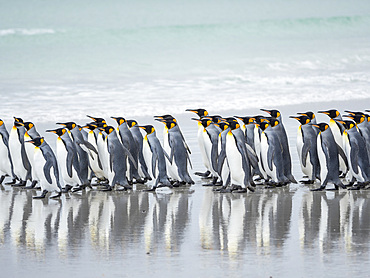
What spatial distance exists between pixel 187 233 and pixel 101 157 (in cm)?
292

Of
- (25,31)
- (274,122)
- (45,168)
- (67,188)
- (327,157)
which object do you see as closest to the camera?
(45,168)

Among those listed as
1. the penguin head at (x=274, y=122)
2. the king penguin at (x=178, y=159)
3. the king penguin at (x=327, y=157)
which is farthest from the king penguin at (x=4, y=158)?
the king penguin at (x=327, y=157)

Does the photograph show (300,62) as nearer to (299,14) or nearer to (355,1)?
(299,14)

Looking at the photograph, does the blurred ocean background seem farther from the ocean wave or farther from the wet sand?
the wet sand

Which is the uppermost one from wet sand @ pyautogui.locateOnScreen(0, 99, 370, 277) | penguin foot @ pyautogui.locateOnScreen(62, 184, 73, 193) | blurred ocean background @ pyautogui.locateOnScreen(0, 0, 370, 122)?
blurred ocean background @ pyautogui.locateOnScreen(0, 0, 370, 122)

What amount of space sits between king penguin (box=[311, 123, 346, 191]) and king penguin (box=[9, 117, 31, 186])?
3.71 metres

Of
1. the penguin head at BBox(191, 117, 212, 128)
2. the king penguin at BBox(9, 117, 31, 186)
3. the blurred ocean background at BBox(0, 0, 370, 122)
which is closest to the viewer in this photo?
the king penguin at BBox(9, 117, 31, 186)

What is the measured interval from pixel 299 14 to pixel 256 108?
89.1 feet

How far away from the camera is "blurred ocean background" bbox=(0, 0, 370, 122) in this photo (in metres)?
18.2

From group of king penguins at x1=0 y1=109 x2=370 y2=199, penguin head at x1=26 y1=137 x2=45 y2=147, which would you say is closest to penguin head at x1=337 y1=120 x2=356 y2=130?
group of king penguins at x1=0 y1=109 x2=370 y2=199

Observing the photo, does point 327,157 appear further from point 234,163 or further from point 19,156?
point 19,156

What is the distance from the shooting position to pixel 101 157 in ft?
30.2

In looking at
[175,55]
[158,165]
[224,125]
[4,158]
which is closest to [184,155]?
[158,165]

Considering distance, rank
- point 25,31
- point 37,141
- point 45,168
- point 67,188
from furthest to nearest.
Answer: point 25,31 → point 67,188 → point 37,141 → point 45,168
